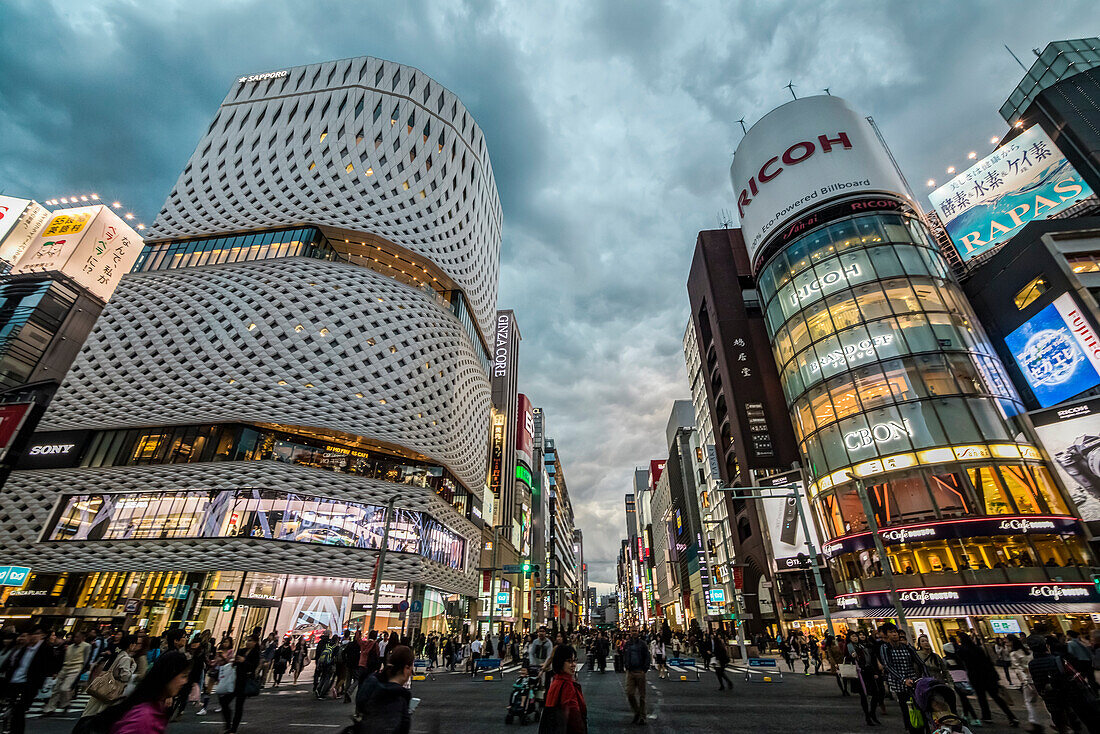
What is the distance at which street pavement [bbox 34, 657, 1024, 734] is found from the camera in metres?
10.3

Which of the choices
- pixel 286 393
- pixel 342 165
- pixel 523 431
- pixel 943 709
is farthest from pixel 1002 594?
pixel 523 431

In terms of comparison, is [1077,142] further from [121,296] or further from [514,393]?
[121,296]

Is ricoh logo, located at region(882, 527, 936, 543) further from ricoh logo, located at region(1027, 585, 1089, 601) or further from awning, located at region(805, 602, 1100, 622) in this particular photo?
ricoh logo, located at region(1027, 585, 1089, 601)

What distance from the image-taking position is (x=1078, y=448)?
28.0 m

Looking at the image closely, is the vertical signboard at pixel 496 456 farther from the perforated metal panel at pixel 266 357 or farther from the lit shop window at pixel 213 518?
the lit shop window at pixel 213 518

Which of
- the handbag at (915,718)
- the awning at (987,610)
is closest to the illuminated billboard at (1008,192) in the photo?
the awning at (987,610)

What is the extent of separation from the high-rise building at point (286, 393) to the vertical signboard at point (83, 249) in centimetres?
1645

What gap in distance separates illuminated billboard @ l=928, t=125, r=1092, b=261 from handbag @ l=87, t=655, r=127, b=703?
57.8 meters

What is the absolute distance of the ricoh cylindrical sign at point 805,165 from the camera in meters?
42.3

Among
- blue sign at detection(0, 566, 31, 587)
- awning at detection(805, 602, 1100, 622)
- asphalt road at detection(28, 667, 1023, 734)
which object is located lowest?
asphalt road at detection(28, 667, 1023, 734)

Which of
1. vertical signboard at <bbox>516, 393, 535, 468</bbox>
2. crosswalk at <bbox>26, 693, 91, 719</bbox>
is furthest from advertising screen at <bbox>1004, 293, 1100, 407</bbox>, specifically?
vertical signboard at <bbox>516, 393, 535, 468</bbox>

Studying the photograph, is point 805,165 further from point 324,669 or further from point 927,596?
point 324,669

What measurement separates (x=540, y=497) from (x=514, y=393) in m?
30.0

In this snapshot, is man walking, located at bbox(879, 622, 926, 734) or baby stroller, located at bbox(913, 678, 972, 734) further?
man walking, located at bbox(879, 622, 926, 734)
